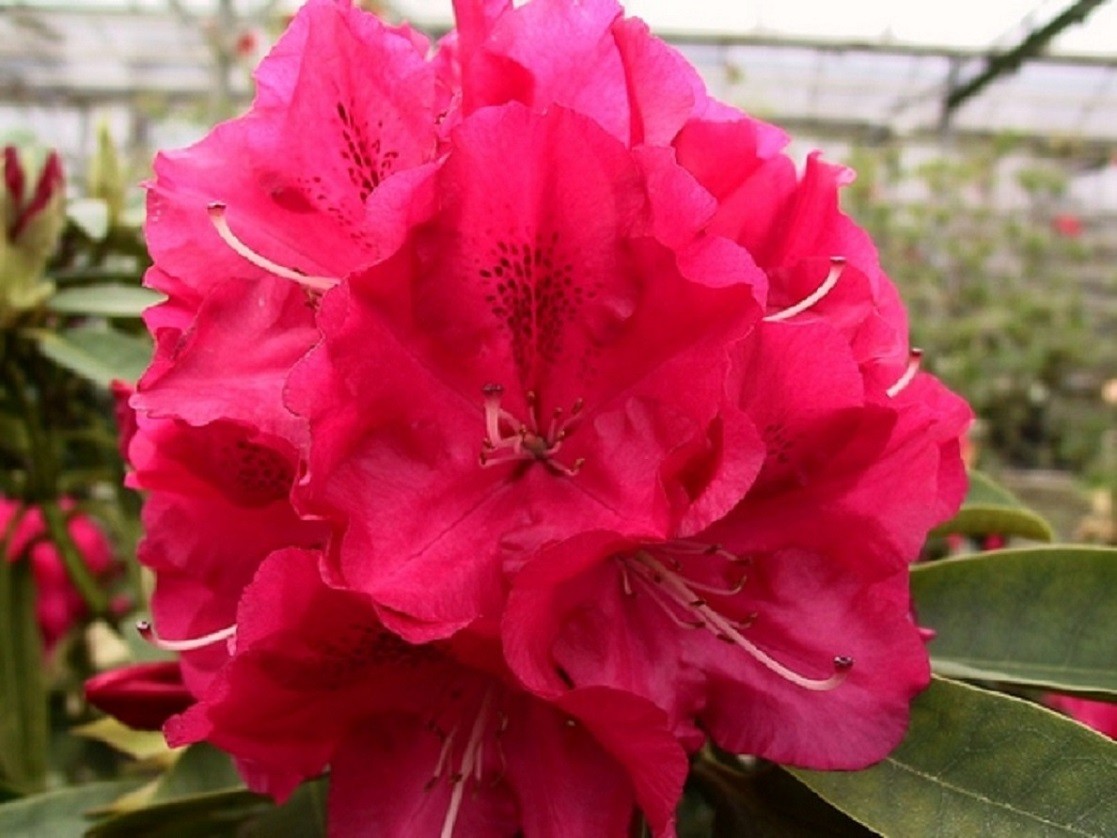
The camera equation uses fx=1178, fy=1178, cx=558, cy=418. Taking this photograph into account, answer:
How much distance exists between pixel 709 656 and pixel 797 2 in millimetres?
7762

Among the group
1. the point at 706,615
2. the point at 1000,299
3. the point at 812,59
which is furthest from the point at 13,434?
the point at 812,59

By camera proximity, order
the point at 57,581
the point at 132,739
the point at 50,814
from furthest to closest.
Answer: the point at 57,581 → the point at 132,739 → the point at 50,814

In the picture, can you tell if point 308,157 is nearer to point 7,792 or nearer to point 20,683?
point 7,792

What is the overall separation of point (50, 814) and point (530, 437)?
45cm

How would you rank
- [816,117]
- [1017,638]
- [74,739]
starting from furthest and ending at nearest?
1. [816,117]
2. [74,739]
3. [1017,638]

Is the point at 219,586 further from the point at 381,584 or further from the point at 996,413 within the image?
the point at 996,413

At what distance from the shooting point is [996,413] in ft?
22.4

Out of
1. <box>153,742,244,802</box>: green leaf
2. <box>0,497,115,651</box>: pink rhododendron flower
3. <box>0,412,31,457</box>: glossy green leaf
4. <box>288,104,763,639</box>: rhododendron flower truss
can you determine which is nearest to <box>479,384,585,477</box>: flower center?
<box>288,104,763,639</box>: rhododendron flower truss

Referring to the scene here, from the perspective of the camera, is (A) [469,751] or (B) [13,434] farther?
(B) [13,434]

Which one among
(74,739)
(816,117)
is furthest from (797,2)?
(74,739)

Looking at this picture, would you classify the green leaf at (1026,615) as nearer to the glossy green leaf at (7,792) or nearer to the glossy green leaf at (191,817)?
the glossy green leaf at (191,817)

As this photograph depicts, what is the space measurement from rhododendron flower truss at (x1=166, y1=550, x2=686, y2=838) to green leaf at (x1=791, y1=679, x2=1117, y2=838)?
11cm

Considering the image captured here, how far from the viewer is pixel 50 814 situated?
73 cm

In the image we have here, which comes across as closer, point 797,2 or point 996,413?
point 996,413
